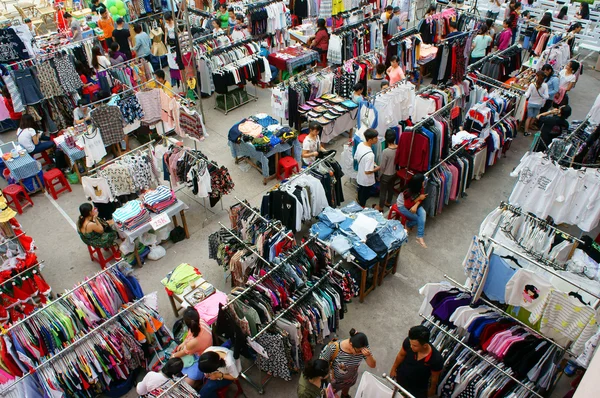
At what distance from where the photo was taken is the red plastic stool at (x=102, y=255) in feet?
23.4

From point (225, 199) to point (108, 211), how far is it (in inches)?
81.9

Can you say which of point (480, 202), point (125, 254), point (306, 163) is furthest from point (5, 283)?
point (480, 202)

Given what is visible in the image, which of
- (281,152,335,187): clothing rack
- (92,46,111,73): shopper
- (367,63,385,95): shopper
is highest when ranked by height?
(92,46,111,73): shopper

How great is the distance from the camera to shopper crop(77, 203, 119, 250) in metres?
6.62

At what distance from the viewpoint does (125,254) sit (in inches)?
285

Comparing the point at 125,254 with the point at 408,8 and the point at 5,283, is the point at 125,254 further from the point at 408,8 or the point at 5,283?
the point at 408,8

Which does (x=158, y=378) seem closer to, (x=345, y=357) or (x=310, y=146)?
(x=345, y=357)

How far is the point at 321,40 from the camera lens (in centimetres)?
1221

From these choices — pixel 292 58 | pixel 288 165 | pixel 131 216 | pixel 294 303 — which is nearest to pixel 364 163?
pixel 288 165

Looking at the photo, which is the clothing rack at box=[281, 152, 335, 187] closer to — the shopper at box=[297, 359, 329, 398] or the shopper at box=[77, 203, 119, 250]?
the shopper at box=[77, 203, 119, 250]

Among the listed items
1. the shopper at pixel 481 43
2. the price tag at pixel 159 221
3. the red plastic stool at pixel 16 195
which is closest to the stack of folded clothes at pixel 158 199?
the price tag at pixel 159 221

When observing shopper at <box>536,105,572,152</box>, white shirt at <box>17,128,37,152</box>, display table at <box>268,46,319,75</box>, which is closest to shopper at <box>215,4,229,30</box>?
display table at <box>268,46,319,75</box>

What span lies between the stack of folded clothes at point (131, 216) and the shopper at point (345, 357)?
11.9 feet

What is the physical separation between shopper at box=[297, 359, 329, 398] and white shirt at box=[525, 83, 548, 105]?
24.8ft
